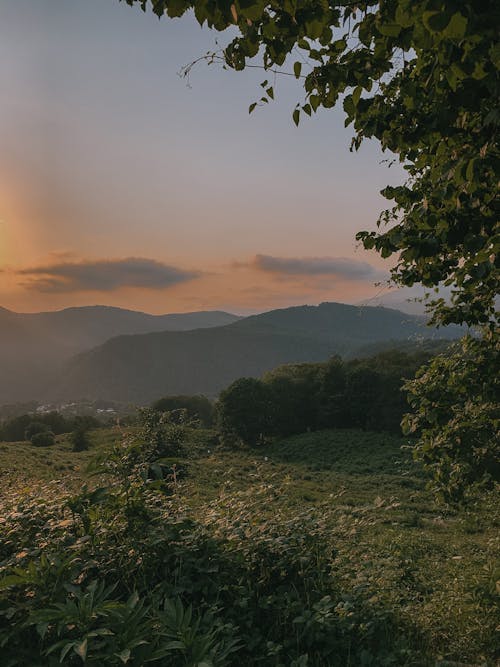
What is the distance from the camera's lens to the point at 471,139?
4.47 m

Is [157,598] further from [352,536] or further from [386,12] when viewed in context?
[386,12]

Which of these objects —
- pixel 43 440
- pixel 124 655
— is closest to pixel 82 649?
pixel 124 655

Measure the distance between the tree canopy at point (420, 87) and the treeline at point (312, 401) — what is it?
64.8 m

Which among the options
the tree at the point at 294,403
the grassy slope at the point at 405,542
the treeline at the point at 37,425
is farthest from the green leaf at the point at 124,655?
the treeline at the point at 37,425

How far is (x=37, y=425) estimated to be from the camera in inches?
3602

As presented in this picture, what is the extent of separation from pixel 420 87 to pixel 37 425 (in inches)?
3986

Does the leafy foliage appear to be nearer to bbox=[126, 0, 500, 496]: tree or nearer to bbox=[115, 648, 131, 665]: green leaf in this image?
bbox=[126, 0, 500, 496]: tree

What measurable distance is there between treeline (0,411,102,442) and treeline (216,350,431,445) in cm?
3847

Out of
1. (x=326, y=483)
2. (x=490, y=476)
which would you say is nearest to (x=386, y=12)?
(x=490, y=476)

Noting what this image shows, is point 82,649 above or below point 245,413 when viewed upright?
above

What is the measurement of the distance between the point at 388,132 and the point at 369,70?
849 millimetres

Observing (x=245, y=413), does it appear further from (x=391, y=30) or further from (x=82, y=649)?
(x=391, y=30)

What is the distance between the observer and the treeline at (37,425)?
91.4m

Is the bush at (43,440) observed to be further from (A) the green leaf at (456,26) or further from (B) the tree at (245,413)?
(A) the green leaf at (456,26)
